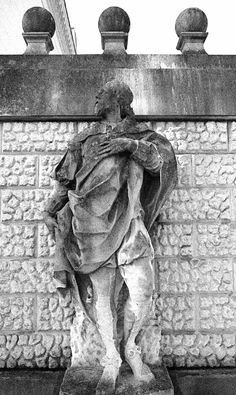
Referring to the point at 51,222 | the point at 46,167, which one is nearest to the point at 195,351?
the point at 51,222

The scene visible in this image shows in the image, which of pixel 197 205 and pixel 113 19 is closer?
pixel 197 205

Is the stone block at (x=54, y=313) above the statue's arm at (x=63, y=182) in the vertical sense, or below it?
below

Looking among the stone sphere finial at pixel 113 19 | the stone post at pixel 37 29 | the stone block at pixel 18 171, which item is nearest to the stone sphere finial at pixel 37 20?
the stone post at pixel 37 29

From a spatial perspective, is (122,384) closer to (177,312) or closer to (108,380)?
(108,380)

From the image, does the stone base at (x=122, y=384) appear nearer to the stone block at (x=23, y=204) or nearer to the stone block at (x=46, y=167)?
the stone block at (x=23, y=204)

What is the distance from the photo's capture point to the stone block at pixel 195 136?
15.0 ft

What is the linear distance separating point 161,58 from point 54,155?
1478 millimetres

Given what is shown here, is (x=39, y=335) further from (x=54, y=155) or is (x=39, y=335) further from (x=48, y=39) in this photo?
(x=48, y=39)

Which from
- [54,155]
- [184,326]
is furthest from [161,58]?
[184,326]

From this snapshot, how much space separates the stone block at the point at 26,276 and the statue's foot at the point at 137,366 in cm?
115

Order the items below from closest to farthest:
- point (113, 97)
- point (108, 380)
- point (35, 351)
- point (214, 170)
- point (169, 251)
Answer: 1. point (108, 380)
2. point (113, 97)
3. point (35, 351)
4. point (169, 251)
5. point (214, 170)

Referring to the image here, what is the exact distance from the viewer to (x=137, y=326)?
3.57 m

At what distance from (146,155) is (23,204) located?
1561mm

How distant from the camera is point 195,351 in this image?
4383 millimetres
